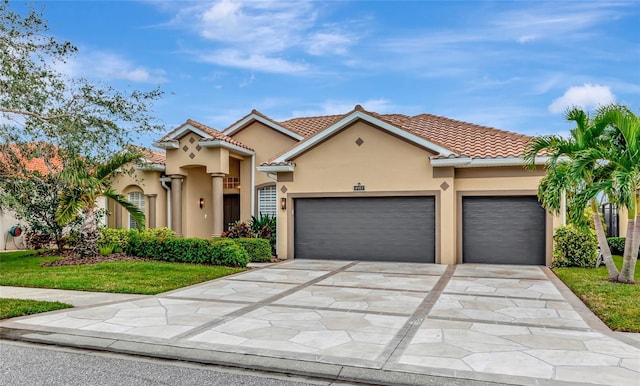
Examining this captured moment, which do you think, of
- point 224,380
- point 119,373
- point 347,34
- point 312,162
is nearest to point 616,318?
point 224,380

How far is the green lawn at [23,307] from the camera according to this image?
6835 millimetres

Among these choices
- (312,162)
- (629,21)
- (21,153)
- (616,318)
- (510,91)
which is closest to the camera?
(616,318)

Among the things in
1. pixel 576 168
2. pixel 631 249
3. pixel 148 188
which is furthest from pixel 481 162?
pixel 148 188

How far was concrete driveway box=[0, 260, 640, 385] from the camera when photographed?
4.53 m

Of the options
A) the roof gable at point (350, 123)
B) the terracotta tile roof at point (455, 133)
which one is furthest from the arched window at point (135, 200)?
the roof gable at point (350, 123)

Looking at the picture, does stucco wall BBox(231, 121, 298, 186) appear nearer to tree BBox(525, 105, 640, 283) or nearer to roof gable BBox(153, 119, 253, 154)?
roof gable BBox(153, 119, 253, 154)

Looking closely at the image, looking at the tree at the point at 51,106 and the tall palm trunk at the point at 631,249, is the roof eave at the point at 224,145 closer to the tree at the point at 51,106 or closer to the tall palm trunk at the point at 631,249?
the tree at the point at 51,106

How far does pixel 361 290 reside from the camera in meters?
8.92

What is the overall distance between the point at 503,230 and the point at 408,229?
2.83 meters

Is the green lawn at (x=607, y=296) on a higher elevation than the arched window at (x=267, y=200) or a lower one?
lower

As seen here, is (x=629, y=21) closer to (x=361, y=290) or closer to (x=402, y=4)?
(x=402, y=4)

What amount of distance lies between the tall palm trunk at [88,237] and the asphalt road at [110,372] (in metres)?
9.04

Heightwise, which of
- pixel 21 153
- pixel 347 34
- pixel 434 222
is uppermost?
pixel 347 34

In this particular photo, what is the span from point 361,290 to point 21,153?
8.32 m
